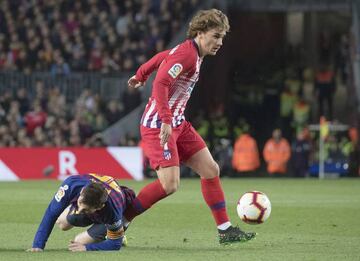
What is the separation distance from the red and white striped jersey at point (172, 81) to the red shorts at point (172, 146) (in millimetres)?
73

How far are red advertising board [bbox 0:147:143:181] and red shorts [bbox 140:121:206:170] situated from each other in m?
13.2

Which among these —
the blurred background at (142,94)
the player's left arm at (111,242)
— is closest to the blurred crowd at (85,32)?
the blurred background at (142,94)

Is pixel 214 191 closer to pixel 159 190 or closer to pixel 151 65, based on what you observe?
pixel 159 190

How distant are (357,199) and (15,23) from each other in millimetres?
12906

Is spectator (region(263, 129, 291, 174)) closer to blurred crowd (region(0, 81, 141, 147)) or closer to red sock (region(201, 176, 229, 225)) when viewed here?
blurred crowd (region(0, 81, 141, 147))

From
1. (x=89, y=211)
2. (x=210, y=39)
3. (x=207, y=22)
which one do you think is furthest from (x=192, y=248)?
(x=207, y=22)

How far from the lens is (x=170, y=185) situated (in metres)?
10.1

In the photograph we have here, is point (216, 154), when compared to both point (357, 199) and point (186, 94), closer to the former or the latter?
point (357, 199)

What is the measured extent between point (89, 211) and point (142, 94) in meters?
17.5

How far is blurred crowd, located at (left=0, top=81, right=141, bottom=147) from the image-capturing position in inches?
1004

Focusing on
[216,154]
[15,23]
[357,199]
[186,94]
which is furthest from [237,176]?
[186,94]

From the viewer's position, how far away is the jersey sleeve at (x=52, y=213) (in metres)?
9.41

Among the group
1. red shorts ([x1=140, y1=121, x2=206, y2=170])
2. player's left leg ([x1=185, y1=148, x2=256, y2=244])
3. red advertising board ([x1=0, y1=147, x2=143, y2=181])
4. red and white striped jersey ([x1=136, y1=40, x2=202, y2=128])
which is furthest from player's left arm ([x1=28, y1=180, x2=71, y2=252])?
red advertising board ([x1=0, y1=147, x2=143, y2=181])

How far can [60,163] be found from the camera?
934 inches
